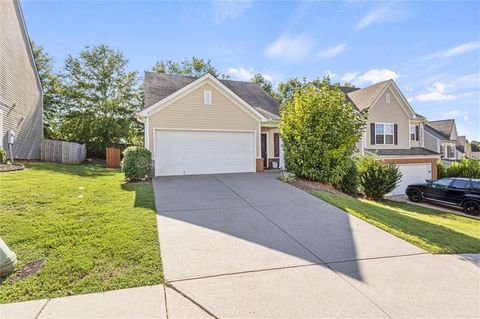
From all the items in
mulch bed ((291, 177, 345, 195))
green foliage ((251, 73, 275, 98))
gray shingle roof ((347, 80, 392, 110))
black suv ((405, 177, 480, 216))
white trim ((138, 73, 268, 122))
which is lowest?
black suv ((405, 177, 480, 216))

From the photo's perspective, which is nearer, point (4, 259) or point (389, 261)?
point (4, 259)

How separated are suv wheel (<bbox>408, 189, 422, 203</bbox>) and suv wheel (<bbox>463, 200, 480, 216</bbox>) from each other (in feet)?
7.10

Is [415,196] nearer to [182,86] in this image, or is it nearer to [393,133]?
[393,133]

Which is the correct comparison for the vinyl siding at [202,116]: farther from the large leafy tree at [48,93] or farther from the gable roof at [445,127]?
the gable roof at [445,127]

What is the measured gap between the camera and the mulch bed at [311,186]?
10.2 metres

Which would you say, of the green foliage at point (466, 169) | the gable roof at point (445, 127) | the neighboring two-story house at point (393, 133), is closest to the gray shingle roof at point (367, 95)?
the neighboring two-story house at point (393, 133)

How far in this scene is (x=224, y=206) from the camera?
7293mm

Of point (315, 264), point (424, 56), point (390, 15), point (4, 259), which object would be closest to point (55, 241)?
point (4, 259)

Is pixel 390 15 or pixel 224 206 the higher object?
pixel 390 15

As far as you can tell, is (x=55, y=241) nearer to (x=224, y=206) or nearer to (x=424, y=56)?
(x=224, y=206)

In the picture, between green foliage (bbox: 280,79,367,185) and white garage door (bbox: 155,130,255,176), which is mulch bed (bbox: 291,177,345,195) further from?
white garage door (bbox: 155,130,255,176)

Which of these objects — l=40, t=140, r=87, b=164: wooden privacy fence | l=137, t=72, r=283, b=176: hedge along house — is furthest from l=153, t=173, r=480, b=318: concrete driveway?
l=40, t=140, r=87, b=164: wooden privacy fence

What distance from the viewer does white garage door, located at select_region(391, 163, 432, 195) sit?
18.3m

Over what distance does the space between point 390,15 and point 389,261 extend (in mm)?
10067
